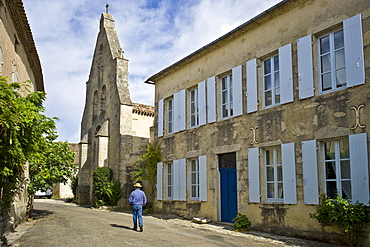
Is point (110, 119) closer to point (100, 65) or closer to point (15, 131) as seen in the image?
point (100, 65)

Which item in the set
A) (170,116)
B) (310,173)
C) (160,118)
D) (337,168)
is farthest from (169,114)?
(337,168)

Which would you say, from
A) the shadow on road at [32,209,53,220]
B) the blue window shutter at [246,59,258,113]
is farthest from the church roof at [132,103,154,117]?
the blue window shutter at [246,59,258,113]

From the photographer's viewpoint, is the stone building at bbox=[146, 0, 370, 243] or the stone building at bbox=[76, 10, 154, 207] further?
the stone building at bbox=[76, 10, 154, 207]

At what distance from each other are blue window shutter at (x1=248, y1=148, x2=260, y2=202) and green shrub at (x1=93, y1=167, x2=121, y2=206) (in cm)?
1045

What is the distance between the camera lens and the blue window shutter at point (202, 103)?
13412mm

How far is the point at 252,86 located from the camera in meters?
11.4

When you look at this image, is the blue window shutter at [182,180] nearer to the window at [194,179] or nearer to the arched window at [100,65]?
the window at [194,179]

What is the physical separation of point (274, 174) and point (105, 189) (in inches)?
457

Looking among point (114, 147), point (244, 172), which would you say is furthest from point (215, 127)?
point (114, 147)

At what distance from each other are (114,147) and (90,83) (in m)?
6.82

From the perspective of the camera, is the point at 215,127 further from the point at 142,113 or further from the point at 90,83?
the point at 90,83

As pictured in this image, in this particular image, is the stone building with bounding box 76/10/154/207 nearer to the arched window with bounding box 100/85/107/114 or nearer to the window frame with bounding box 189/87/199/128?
the arched window with bounding box 100/85/107/114

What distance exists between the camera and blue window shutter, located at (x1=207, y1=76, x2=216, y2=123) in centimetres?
1294

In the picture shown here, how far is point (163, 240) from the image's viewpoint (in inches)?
353
